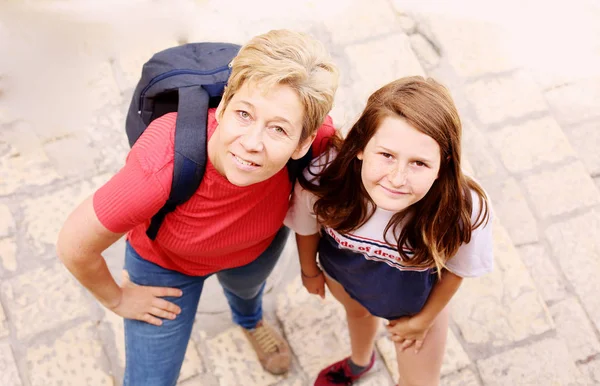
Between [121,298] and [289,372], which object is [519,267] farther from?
[121,298]

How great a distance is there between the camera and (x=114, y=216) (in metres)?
2.06

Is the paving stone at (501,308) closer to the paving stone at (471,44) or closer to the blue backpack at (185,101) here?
the paving stone at (471,44)

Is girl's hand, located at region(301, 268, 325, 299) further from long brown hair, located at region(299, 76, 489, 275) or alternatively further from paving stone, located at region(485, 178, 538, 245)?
paving stone, located at region(485, 178, 538, 245)

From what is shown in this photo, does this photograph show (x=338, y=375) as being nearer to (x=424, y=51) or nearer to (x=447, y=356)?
(x=447, y=356)

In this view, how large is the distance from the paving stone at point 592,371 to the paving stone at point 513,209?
0.74m

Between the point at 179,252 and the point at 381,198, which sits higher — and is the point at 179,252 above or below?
below

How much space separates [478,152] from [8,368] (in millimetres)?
2928

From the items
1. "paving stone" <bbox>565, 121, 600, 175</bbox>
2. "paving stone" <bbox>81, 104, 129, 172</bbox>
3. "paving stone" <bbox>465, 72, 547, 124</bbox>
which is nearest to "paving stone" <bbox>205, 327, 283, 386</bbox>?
"paving stone" <bbox>81, 104, 129, 172</bbox>

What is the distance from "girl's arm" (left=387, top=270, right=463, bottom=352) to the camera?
246 cm

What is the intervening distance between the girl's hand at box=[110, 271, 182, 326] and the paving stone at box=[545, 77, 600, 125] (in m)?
2.97

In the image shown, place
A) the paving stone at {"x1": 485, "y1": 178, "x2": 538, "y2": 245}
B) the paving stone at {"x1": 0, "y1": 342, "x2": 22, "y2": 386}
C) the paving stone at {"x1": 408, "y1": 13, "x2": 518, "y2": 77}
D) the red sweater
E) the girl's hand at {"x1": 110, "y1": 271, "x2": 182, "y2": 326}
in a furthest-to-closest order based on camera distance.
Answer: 1. the paving stone at {"x1": 408, "y1": 13, "x2": 518, "y2": 77}
2. the paving stone at {"x1": 485, "y1": 178, "x2": 538, "y2": 245}
3. the paving stone at {"x1": 0, "y1": 342, "x2": 22, "y2": 386}
4. the girl's hand at {"x1": 110, "y1": 271, "x2": 182, "y2": 326}
5. the red sweater

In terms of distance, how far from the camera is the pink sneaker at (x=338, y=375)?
11.0 ft

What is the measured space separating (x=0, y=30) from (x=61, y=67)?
0.52 metres

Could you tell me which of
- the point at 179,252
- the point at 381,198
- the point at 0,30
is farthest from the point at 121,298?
the point at 0,30
